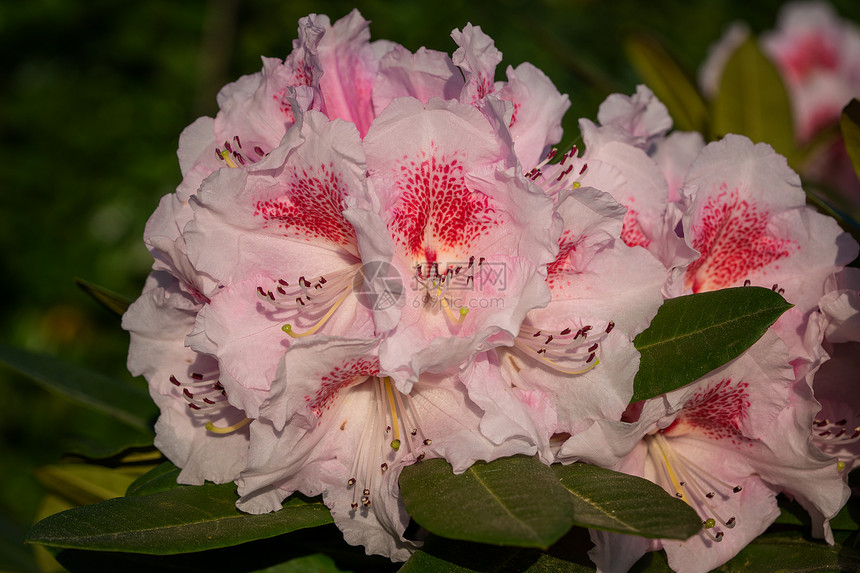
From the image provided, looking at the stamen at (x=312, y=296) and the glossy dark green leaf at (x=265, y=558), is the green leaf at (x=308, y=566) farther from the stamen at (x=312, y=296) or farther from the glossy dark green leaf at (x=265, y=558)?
the stamen at (x=312, y=296)

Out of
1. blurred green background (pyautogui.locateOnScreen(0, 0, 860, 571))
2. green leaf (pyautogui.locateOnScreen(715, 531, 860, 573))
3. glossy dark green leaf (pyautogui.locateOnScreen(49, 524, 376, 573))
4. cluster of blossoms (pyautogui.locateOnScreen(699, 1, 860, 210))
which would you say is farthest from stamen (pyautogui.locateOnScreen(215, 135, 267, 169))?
blurred green background (pyautogui.locateOnScreen(0, 0, 860, 571))

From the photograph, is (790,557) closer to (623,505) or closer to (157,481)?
(623,505)

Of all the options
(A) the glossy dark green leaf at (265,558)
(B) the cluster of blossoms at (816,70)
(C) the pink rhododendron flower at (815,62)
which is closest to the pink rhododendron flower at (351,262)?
(A) the glossy dark green leaf at (265,558)

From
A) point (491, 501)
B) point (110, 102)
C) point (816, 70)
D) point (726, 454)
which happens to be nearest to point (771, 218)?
point (726, 454)

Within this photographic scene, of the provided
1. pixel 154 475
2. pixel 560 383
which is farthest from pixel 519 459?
pixel 154 475

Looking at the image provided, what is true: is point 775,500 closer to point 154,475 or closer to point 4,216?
point 154,475
